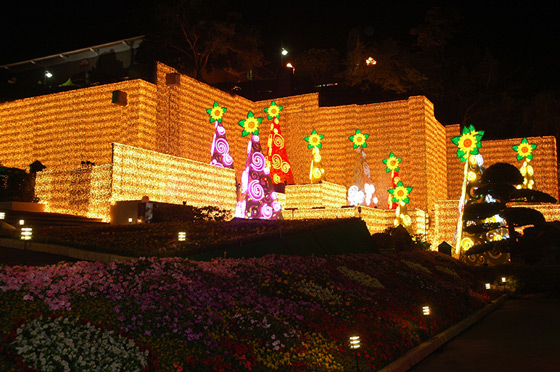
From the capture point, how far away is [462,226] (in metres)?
24.7

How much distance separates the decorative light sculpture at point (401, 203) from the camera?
2933cm

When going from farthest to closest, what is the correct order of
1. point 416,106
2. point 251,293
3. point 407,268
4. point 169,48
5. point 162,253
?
point 169,48
point 416,106
point 407,268
point 162,253
point 251,293

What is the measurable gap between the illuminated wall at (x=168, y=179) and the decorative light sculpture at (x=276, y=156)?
17.2 ft

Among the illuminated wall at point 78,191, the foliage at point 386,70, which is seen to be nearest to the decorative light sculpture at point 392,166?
the foliage at point 386,70

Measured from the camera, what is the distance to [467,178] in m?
26.0

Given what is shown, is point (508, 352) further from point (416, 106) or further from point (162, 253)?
point (416, 106)

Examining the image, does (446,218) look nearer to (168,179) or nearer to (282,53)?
(168,179)

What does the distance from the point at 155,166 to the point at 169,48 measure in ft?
49.8

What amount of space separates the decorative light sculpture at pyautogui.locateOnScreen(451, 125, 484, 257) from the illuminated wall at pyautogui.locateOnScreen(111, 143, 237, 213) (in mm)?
9314

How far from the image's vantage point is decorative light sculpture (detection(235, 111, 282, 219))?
23.0 meters

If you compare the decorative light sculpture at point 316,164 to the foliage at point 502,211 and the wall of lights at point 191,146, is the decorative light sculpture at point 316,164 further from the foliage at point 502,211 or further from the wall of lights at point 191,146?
the foliage at point 502,211

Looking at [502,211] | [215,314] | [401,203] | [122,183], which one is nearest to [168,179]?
[122,183]

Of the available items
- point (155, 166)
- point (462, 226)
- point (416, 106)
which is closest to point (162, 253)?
point (155, 166)

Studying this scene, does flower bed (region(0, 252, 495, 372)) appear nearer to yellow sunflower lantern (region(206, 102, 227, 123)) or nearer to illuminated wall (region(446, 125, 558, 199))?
yellow sunflower lantern (region(206, 102, 227, 123))
